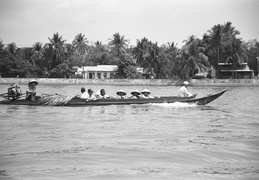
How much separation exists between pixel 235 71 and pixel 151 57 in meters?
12.1

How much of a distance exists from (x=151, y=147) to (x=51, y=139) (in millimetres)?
2436

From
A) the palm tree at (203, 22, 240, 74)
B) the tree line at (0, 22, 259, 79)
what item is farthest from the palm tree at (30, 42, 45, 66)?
the palm tree at (203, 22, 240, 74)

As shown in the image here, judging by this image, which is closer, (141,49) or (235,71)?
(235,71)

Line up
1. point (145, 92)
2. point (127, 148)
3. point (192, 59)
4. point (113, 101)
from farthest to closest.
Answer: point (192, 59), point (145, 92), point (113, 101), point (127, 148)

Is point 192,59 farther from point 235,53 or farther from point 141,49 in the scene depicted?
point 141,49

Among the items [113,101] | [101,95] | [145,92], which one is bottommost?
[113,101]

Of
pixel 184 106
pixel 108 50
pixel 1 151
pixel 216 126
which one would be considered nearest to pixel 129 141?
pixel 1 151

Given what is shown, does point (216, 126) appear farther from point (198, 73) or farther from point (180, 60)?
point (198, 73)

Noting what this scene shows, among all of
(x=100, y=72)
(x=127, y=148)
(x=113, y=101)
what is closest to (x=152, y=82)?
(x=100, y=72)

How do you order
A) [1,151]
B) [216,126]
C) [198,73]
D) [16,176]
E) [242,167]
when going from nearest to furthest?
1. [16,176]
2. [242,167]
3. [1,151]
4. [216,126]
5. [198,73]

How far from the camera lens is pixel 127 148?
7.18m

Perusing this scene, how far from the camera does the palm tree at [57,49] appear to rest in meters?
48.9

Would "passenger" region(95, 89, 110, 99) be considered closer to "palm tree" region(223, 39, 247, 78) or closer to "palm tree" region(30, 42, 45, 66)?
"palm tree" region(223, 39, 247, 78)

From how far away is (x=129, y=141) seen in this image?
792 cm
